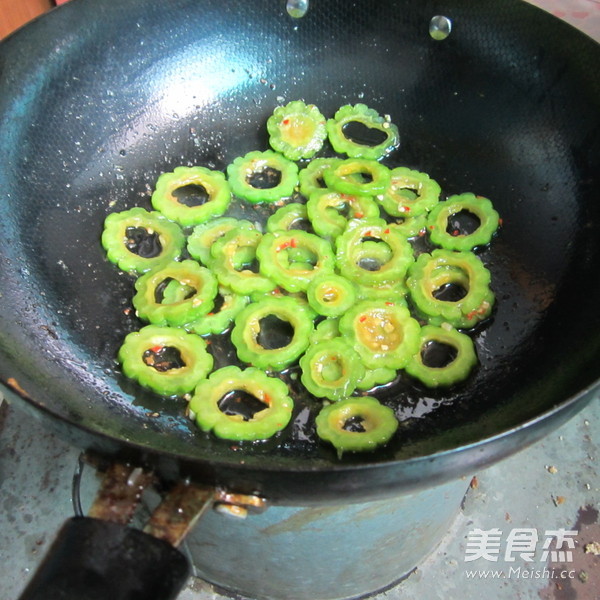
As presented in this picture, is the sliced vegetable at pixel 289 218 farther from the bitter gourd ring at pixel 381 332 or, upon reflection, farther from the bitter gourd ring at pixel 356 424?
A: the bitter gourd ring at pixel 356 424

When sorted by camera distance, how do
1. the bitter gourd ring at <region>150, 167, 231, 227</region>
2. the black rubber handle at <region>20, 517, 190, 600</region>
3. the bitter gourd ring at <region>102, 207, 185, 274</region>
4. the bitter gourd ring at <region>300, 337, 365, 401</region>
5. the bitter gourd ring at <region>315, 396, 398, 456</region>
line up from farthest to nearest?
the bitter gourd ring at <region>150, 167, 231, 227</region>, the bitter gourd ring at <region>102, 207, 185, 274</region>, the bitter gourd ring at <region>300, 337, 365, 401</region>, the bitter gourd ring at <region>315, 396, 398, 456</region>, the black rubber handle at <region>20, 517, 190, 600</region>

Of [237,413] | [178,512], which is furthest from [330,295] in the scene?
[178,512]

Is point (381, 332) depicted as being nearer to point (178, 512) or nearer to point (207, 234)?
point (207, 234)

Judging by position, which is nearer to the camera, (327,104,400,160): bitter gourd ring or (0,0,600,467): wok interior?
(0,0,600,467): wok interior

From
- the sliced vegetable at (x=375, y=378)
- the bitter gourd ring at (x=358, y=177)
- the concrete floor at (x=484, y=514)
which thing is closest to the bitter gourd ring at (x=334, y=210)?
the bitter gourd ring at (x=358, y=177)

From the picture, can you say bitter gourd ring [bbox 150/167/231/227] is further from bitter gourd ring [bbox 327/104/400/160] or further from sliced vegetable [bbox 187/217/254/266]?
bitter gourd ring [bbox 327/104/400/160]

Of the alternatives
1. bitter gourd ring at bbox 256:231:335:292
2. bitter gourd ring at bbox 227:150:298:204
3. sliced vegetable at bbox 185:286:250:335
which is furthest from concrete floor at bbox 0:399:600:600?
bitter gourd ring at bbox 227:150:298:204
